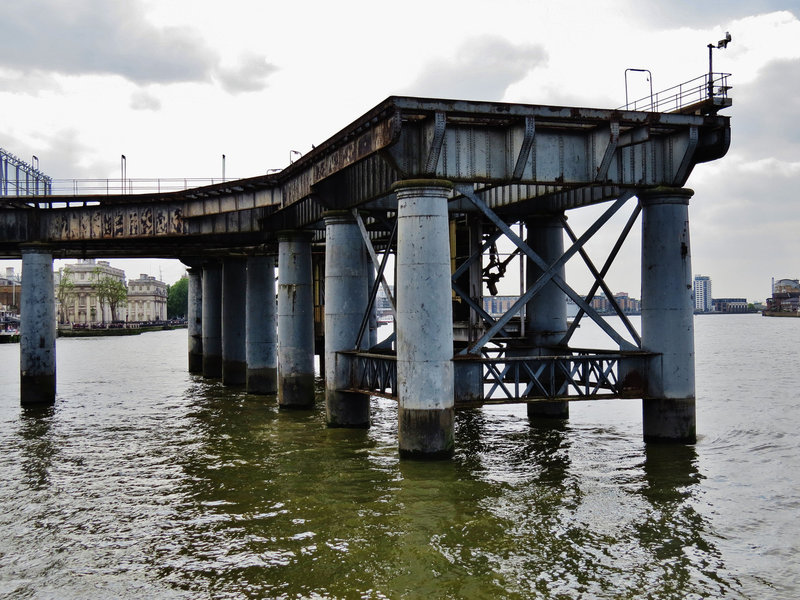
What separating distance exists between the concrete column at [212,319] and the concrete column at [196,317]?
19.1ft

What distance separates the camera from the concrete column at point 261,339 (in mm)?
36062

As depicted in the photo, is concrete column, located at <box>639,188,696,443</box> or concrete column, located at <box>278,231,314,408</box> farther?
concrete column, located at <box>278,231,314,408</box>

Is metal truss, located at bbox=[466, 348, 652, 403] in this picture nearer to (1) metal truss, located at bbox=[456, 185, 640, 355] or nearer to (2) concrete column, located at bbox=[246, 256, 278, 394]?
(1) metal truss, located at bbox=[456, 185, 640, 355]

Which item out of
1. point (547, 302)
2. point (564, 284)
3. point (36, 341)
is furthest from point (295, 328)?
point (564, 284)

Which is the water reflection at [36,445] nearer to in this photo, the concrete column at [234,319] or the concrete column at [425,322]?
the concrete column at [425,322]

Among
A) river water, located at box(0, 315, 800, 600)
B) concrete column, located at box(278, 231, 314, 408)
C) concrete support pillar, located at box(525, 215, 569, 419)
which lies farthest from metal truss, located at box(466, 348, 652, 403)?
concrete column, located at box(278, 231, 314, 408)

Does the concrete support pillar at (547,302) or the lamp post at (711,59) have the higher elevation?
the lamp post at (711,59)

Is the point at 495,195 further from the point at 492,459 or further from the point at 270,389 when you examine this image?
the point at 270,389

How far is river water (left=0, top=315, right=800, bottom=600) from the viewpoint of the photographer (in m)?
11.2

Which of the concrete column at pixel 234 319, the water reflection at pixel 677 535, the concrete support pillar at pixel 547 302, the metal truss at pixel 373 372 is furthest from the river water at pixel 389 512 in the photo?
the concrete column at pixel 234 319

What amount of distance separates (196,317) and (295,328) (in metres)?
25.2

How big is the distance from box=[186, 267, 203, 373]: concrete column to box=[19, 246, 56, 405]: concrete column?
19.7 metres

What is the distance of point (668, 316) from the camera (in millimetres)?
20531

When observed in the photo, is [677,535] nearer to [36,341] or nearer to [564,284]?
[564,284]
